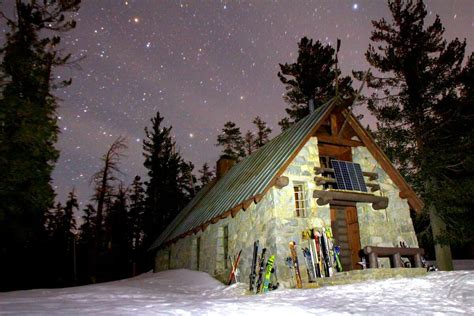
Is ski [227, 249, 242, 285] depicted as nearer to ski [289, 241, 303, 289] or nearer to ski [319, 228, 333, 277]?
ski [289, 241, 303, 289]

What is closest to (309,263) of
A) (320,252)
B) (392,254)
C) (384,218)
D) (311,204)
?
(320,252)

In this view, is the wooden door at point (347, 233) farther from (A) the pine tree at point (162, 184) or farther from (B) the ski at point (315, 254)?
(A) the pine tree at point (162, 184)

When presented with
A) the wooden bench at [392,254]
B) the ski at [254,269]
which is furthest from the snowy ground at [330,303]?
the ski at [254,269]

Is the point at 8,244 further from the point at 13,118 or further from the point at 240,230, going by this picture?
the point at 240,230

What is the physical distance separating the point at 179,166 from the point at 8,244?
21168 mm

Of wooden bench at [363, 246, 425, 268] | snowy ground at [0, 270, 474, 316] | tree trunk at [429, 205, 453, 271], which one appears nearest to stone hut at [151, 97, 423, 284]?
wooden bench at [363, 246, 425, 268]

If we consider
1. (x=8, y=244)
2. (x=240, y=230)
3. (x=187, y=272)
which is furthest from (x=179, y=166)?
(x=240, y=230)

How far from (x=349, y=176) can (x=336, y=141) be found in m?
1.54

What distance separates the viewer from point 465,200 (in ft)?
50.6

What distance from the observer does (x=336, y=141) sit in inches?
525

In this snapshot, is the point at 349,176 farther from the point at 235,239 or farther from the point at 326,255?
the point at 235,239

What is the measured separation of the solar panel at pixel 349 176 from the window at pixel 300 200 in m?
1.38

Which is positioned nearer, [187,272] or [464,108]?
[187,272]

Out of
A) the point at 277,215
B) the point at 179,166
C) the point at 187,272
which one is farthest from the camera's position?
the point at 179,166
